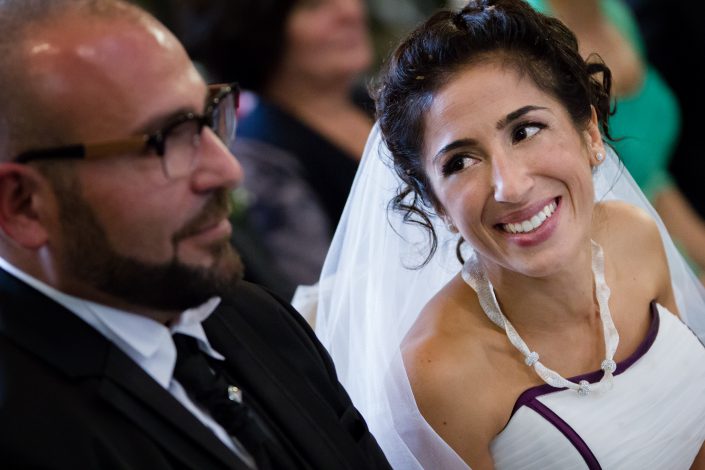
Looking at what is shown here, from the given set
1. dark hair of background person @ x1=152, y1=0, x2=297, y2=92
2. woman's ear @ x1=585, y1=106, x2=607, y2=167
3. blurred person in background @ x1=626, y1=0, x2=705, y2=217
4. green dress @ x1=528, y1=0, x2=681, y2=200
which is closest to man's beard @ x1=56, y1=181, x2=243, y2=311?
woman's ear @ x1=585, y1=106, x2=607, y2=167

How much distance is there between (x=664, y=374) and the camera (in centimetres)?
216

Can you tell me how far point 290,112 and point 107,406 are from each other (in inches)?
73.9

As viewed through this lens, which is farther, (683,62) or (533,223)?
(683,62)

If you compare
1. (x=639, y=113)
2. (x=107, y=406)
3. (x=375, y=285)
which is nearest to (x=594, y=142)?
(x=375, y=285)

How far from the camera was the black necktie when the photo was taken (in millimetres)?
1551

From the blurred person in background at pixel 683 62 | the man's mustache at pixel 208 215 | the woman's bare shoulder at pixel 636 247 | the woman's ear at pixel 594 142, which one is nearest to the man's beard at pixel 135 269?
the man's mustache at pixel 208 215

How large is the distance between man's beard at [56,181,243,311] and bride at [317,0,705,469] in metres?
0.62

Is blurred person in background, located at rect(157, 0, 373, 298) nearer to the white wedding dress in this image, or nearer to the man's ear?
the white wedding dress

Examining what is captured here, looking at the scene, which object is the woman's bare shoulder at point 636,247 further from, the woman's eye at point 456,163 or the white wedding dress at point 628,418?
the woman's eye at point 456,163

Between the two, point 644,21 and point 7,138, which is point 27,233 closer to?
point 7,138

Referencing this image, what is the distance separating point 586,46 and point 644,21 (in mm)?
750

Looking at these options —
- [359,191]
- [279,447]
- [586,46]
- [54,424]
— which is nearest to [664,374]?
[359,191]

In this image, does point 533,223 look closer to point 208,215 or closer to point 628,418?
point 628,418

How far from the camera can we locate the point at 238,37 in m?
3.12
